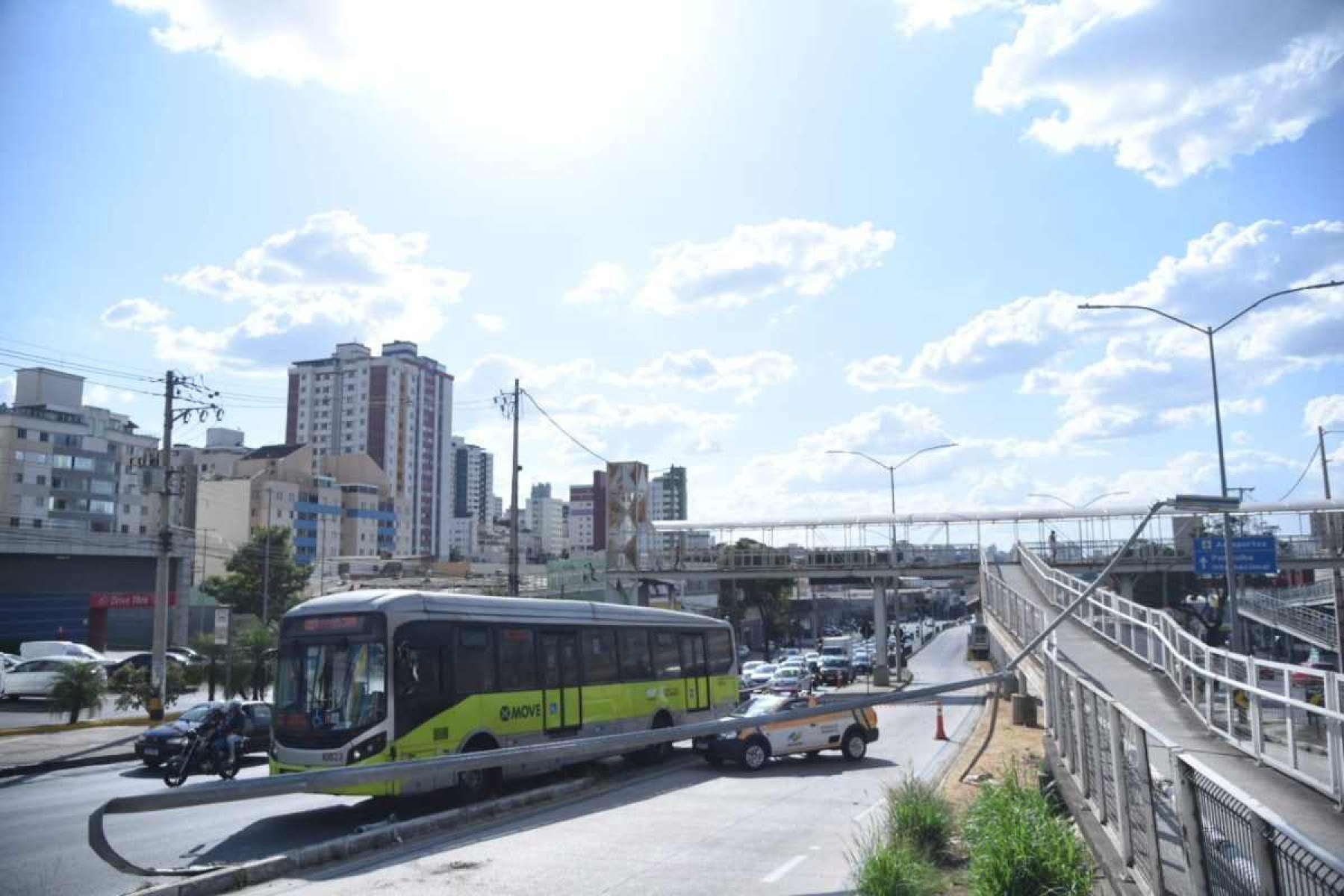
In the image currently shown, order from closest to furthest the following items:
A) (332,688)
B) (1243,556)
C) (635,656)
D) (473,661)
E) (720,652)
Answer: (332,688) < (473,661) < (635,656) < (720,652) < (1243,556)

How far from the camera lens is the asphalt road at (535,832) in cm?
1031

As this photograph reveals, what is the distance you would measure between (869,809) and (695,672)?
8822mm

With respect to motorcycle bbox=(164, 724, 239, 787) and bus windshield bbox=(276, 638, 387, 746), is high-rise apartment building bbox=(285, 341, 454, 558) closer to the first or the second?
motorcycle bbox=(164, 724, 239, 787)

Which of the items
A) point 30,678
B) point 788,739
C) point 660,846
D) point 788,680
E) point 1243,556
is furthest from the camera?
point 788,680

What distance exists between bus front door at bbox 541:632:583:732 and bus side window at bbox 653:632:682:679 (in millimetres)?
3088

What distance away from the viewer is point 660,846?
464 inches

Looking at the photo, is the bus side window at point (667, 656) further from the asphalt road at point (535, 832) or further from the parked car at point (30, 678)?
the parked car at point (30, 678)

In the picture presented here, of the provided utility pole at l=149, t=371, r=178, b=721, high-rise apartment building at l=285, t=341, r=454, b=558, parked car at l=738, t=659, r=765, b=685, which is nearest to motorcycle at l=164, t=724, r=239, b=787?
utility pole at l=149, t=371, r=178, b=721

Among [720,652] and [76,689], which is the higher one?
[720,652]

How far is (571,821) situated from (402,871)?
367 centimetres

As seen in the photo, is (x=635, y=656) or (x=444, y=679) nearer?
(x=444, y=679)

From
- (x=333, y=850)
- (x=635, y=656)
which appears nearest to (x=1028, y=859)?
(x=333, y=850)

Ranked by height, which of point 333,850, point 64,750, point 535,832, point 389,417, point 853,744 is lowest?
point 64,750

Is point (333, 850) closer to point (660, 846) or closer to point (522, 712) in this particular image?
point (660, 846)
